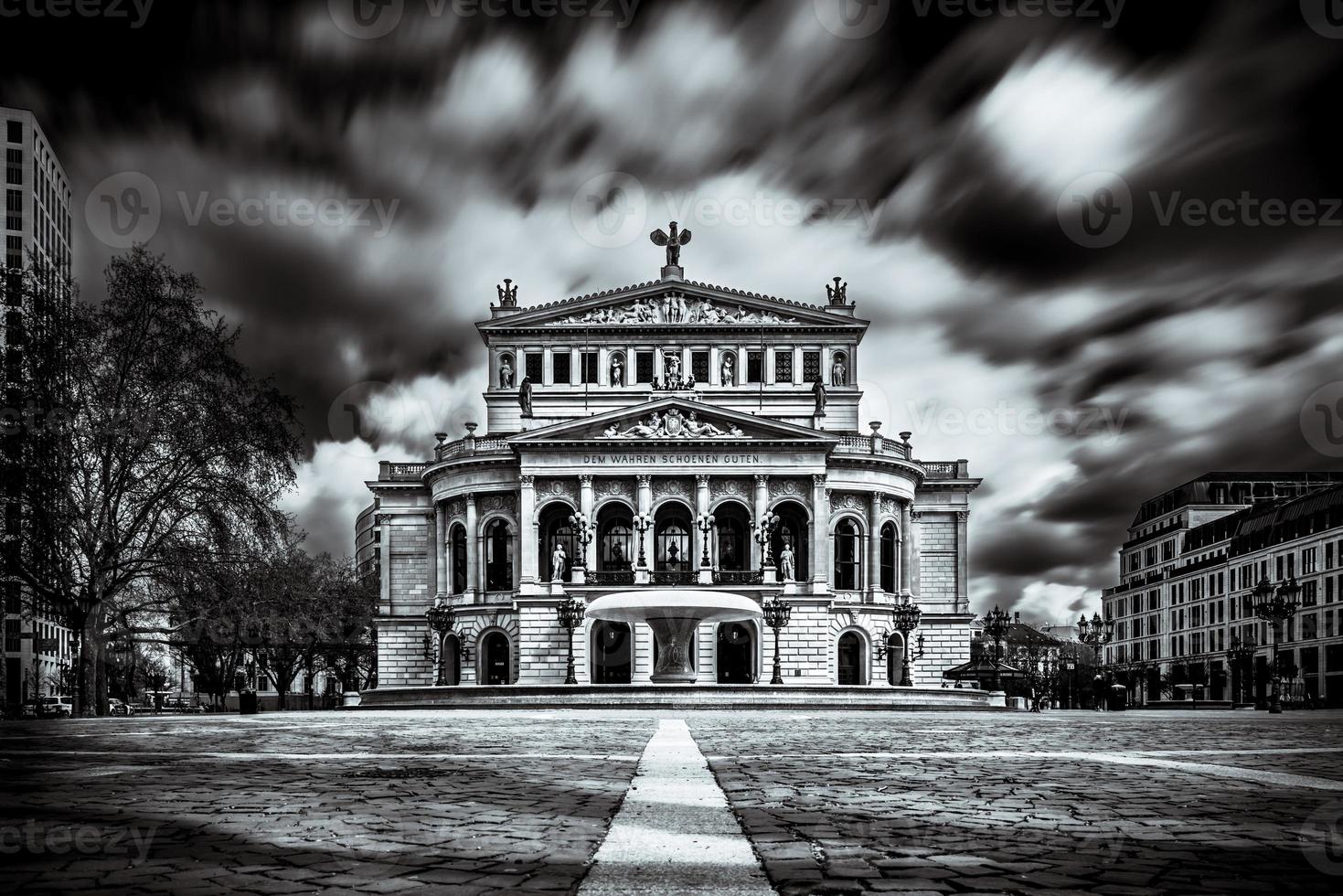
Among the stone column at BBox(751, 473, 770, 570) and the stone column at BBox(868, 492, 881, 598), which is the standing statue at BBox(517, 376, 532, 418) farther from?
the stone column at BBox(868, 492, 881, 598)

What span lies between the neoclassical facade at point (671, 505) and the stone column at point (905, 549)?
5.7 inches

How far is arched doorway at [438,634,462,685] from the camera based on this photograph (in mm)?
63000

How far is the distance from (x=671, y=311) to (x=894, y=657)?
68.1 feet

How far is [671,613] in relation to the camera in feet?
124

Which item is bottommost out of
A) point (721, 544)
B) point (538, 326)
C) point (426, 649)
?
point (426, 649)

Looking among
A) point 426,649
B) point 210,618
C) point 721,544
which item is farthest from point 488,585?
point 210,618

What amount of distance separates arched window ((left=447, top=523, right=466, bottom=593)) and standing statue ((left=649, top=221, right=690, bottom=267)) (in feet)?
59.0

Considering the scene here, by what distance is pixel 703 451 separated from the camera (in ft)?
195

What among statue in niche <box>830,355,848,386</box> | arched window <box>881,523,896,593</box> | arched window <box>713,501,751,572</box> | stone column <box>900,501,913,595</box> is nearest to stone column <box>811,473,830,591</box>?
arched window <box>713,501,751,572</box>

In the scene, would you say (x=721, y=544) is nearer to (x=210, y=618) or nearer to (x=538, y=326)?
(x=538, y=326)

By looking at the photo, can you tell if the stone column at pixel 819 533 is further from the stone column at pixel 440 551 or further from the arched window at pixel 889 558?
the stone column at pixel 440 551

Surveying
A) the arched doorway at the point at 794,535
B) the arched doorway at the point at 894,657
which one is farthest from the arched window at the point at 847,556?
the arched doorway at the point at 894,657

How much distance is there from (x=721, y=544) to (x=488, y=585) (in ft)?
37.7

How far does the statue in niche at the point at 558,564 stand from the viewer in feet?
188
